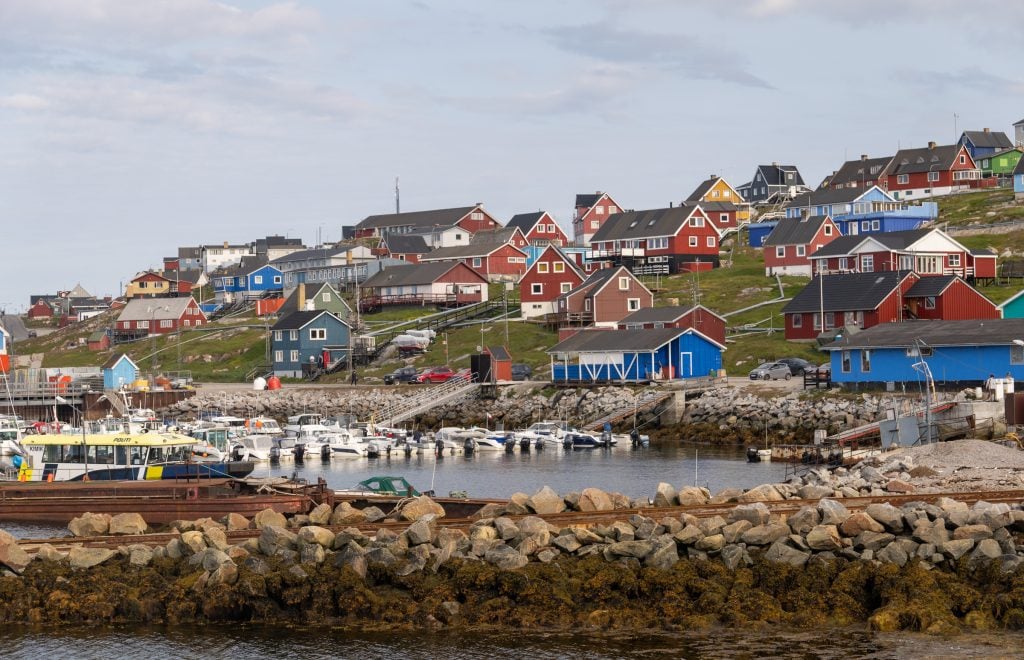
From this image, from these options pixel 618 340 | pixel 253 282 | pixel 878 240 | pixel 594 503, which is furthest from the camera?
pixel 253 282

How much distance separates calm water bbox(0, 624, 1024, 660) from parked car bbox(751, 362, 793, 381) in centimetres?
4968

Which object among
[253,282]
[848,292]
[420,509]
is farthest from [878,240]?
[253,282]

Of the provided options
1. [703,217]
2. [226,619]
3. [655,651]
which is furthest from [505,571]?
[703,217]

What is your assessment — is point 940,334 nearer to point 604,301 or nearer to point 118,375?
point 604,301

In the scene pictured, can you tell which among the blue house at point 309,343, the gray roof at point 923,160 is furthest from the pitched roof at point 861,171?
the blue house at point 309,343

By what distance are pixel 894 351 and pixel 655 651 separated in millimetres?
43554

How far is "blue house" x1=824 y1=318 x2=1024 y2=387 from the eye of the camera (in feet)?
204

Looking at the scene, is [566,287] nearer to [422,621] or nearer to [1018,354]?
[1018,354]

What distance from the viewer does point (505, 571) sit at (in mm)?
27828

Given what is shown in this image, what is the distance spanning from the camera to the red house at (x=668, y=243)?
117 m

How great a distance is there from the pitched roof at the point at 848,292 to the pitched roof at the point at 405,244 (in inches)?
2621

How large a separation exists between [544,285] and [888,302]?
1279 inches

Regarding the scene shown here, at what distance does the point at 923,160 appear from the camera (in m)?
140

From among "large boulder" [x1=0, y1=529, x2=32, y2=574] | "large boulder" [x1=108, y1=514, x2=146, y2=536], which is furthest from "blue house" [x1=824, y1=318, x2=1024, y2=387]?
"large boulder" [x1=0, y1=529, x2=32, y2=574]
